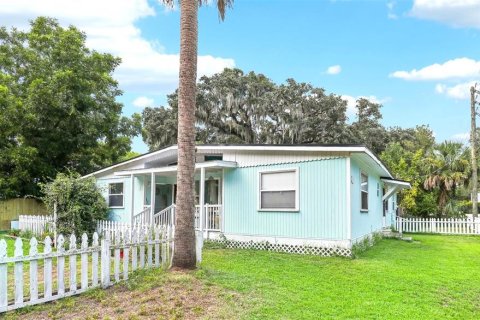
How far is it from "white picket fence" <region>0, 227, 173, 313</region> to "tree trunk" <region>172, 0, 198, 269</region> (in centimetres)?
73

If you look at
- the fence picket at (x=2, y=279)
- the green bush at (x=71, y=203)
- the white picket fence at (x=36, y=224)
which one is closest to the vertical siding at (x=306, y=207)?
the green bush at (x=71, y=203)

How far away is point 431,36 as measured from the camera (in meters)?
21.2

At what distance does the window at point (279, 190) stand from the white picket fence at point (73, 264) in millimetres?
3986

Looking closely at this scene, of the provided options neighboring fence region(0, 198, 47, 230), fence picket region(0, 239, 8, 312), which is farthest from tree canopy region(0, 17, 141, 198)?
fence picket region(0, 239, 8, 312)

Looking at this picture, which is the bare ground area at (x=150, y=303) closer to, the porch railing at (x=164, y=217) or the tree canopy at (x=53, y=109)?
the porch railing at (x=164, y=217)

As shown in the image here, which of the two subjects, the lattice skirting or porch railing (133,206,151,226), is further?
porch railing (133,206,151,226)

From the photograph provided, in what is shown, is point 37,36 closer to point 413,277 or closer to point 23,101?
point 23,101

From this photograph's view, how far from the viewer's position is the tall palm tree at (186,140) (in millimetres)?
7430

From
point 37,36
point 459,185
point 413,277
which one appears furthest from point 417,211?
point 37,36

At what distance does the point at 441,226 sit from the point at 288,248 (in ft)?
44.3

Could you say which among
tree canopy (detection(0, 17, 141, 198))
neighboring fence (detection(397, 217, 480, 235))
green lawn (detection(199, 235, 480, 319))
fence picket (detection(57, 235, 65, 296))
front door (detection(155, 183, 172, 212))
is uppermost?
tree canopy (detection(0, 17, 141, 198))

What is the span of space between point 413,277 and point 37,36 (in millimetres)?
23329

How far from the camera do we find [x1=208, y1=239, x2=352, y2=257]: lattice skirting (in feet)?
34.2

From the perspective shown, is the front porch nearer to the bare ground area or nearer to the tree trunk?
the tree trunk
